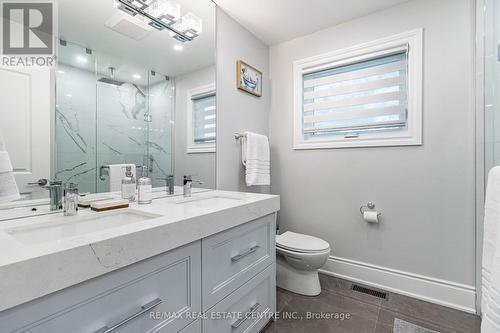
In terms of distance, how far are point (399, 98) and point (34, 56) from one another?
224cm

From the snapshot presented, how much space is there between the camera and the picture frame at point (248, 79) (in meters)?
2.06

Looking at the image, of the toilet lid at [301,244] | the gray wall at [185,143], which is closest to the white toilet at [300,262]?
the toilet lid at [301,244]

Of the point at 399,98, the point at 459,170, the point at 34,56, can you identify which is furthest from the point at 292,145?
the point at 34,56

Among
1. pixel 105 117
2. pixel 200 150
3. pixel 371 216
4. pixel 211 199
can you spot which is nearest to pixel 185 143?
pixel 200 150

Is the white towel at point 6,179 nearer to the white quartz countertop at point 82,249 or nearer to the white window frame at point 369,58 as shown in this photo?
the white quartz countertop at point 82,249

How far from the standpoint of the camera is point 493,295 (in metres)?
0.71

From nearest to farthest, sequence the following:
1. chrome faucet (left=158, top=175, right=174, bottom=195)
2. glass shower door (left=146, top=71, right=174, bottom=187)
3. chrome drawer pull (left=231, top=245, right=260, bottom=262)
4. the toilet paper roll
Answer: chrome drawer pull (left=231, top=245, right=260, bottom=262), glass shower door (left=146, top=71, right=174, bottom=187), chrome faucet (left=158, top=175, right=174, bottom=195), the toilet paper roll

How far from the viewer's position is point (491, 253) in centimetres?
95

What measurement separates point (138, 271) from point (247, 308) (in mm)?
751

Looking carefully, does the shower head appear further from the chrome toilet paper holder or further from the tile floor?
the chrome toilet paper holder

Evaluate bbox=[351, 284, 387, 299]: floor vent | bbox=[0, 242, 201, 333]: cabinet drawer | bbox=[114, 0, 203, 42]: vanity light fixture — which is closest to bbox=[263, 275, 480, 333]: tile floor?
bbox=[351, 284, 387, 299]: floor vent

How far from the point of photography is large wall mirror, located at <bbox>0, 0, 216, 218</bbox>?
1005mm

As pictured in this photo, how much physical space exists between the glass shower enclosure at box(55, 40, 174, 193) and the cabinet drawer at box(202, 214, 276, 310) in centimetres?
67

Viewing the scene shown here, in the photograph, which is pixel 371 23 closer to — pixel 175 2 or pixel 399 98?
pixel 399 98
